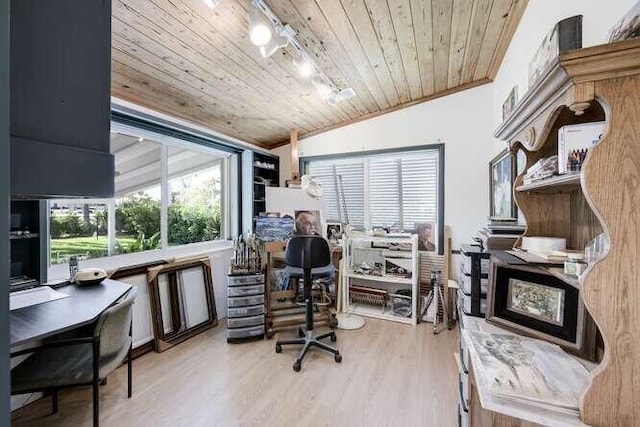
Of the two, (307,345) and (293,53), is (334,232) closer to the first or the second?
(307,345)

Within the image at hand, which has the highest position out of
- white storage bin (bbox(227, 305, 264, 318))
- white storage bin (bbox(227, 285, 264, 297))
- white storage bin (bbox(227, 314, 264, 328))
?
white storage bin (bbox(227, 285, 264, 297))

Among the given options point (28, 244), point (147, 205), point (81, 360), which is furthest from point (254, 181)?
point (81, 360)

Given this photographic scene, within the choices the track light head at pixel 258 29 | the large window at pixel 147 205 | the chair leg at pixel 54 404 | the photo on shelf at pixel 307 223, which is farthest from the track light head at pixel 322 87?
the chair leg at pixel 54 404

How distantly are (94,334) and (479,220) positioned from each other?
3.56 m

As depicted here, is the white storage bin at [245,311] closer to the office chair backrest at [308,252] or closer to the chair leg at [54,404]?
the office chair backrest at [308,252]

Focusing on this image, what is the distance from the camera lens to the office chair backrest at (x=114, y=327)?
169 cm

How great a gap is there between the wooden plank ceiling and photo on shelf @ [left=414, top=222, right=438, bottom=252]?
5.14ft

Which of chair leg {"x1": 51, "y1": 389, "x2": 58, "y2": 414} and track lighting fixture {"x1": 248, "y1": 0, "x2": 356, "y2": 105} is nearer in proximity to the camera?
track lighting fixture {"x1": 248, "y1": 0, "x2": 356, "y2": 105}

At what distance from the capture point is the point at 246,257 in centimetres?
326

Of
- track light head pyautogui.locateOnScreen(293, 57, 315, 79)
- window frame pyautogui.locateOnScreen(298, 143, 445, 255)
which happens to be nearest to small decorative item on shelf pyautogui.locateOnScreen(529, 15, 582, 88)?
track light head pyautogui.locateOnScreen(293, 57, 315, 79)

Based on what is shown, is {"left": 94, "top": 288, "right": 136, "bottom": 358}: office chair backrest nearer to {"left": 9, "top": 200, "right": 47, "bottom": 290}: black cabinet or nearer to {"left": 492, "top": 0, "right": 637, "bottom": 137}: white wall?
{"left": 9, "top": 200, "right": 47, "bottom": 290}: black cabinet

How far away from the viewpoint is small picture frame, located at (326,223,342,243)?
156 inches

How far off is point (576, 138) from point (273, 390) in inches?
89.2

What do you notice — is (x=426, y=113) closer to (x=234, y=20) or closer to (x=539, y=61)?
(x=539, y=61)
